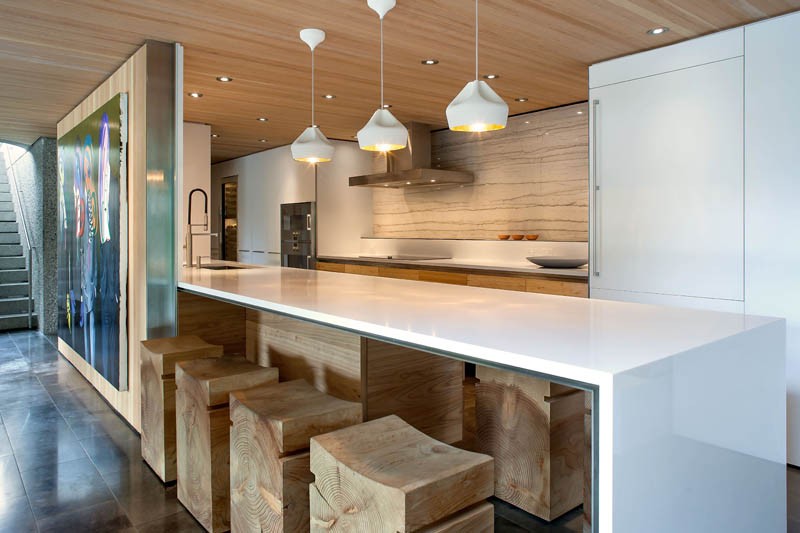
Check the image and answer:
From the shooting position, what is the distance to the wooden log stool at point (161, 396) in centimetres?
280

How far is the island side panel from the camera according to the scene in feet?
3.81

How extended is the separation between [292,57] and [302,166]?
134 inches

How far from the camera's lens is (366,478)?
1434mm

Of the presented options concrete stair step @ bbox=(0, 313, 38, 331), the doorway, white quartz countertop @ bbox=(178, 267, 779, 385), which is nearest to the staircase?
concrete stair step @ bbox=(0, 313, 38, 331)

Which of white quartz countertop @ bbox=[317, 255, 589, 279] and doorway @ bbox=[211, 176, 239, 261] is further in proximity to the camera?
doorway @ bbox=[211, 176, 239, 261]

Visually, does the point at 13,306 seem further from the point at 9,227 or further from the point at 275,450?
the point at 275,450

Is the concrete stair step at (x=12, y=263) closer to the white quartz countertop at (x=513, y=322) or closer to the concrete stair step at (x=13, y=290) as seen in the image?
the concrete stair step at (x=13, y=290)

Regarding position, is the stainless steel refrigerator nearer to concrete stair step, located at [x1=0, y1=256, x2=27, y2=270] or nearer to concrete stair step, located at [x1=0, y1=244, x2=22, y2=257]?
concrete stair step, located at [x1=0, y1=256, x2=27, y2=270]

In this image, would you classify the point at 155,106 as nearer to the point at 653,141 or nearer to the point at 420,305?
the point at 420,305

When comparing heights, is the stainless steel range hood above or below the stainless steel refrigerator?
Result: above

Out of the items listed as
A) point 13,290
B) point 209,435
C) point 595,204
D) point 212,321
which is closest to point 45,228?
point 13,290

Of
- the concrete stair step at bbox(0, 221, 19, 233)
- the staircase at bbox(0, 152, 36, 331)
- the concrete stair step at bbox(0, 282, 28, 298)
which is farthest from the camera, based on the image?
the concrete stair step at bbox(0, 221, 19, 233)

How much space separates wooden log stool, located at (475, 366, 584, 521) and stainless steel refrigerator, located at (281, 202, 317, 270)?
14.6 ft

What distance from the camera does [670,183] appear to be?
339 centimetres
